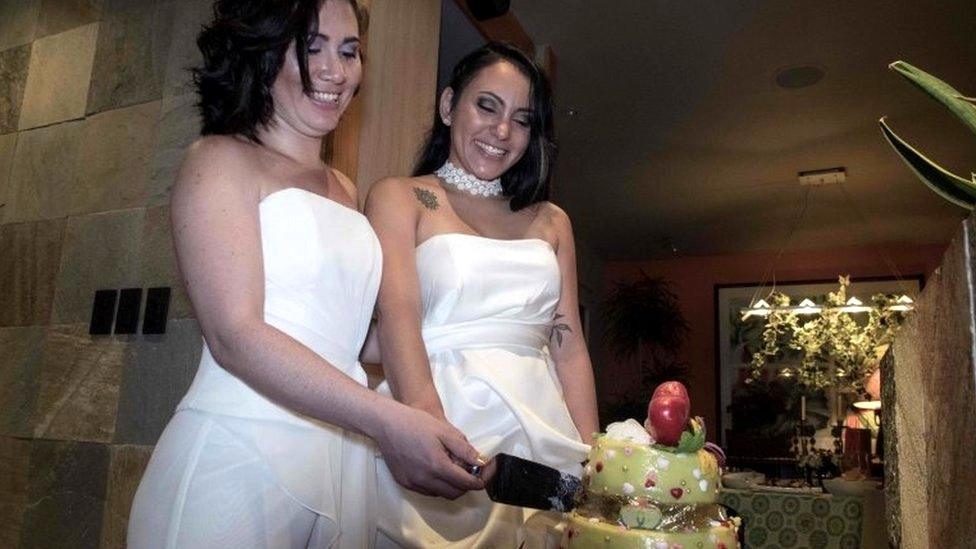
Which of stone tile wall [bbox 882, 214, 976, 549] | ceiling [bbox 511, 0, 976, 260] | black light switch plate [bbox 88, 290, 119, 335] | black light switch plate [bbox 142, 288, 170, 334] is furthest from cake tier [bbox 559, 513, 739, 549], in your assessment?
ceiling [bbox 511, 0, 976, 260]

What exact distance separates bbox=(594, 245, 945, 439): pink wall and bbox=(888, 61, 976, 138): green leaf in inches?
330

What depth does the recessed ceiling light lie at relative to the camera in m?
4.84

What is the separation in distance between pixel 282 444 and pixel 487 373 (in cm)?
48

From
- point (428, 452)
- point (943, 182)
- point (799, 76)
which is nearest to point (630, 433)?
point (428, 452)

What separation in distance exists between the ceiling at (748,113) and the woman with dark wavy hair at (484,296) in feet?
8.37

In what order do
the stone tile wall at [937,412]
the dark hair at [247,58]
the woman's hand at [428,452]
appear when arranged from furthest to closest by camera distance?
1. the dark hair at [247,58]
2. the woman's hand at [428,452]
3. the stone tile wall at [937,412]

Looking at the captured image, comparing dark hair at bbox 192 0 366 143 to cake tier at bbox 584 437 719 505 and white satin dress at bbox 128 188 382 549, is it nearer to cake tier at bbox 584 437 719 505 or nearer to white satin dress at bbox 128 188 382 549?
white satin dress at bbox 128 188 382 549

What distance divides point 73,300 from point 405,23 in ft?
5.28

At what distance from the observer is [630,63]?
485 cm

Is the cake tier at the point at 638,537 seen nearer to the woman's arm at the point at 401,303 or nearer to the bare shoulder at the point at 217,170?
the woman's arm at the point at 401,303

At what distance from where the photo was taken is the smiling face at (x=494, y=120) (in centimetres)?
188

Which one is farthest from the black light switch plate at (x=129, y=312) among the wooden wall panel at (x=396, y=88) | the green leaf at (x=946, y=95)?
the green leaf at (x=946, y=95)

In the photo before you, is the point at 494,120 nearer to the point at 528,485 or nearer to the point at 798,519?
the point at 528,485

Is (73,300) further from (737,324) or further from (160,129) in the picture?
(737,324)
